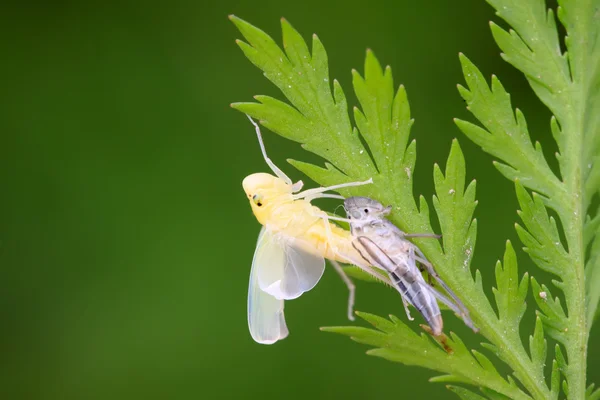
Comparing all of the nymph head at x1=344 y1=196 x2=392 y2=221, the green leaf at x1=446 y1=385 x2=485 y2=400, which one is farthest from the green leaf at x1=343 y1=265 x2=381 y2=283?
the green leaf at x1=446 y1=385 x2=485 y2=400

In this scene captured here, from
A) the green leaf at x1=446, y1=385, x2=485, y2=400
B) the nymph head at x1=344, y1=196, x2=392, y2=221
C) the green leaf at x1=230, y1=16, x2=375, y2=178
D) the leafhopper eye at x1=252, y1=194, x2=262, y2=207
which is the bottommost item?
the green leaf at x1=446, y1=385, x2=485, y2=400

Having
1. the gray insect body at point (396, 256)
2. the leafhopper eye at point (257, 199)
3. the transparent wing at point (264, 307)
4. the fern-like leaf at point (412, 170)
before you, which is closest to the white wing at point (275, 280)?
the transparent wing at point (264, 307)

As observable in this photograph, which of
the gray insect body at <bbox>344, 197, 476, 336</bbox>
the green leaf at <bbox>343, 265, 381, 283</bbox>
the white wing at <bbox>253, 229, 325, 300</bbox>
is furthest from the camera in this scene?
the white wing at <bbox>253, 229, 325, 300</bbox>

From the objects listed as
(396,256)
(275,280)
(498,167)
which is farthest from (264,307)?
(498,167)

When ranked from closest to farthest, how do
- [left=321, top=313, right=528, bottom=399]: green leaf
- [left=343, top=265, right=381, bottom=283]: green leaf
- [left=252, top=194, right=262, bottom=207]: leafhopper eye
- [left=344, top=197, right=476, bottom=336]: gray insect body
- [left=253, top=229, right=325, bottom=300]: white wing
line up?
1. [left=321, top=313, right=528, bottom=399]: green leaf
2. [left=344, top=197, right=476, bottom=336]: gray insect body
3. [left=343, top=265, right=381, bottom=283]: green leaf
4. [left=253, top=229, right=325, bottom=300]: white wing
5. [left=252, top=194, right=262, bottom=207]: leafhopper eye

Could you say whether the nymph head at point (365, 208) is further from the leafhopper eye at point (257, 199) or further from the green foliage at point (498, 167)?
the leafhopper eye at point (257, 199)

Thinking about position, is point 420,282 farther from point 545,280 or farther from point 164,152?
point 164,152

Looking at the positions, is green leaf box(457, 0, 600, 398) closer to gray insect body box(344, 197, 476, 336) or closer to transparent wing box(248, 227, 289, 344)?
gray insect body box(344, 197, 476, 336)
